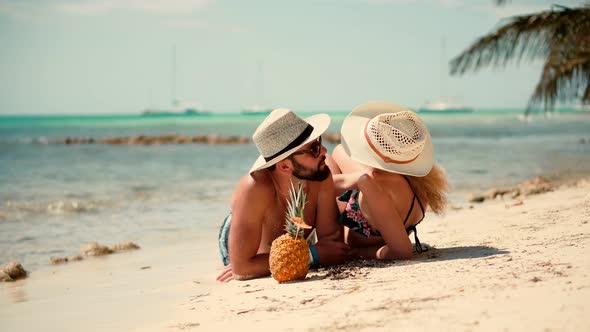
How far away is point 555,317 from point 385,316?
0.72 meters

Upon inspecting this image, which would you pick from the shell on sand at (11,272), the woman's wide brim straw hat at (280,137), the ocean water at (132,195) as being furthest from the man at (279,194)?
the ocean water at (132,195)

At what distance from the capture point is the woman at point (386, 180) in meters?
4.11

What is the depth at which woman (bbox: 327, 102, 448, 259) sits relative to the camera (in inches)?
162

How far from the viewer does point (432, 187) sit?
14.5 ft

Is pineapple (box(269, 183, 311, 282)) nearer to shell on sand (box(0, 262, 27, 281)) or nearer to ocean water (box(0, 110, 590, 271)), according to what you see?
shell on sand (box(0, 262, 27, 281))

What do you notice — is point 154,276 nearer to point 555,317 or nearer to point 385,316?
point 385,316

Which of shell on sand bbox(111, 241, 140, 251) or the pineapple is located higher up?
the pineapple

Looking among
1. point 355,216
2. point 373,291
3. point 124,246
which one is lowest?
point 124,246

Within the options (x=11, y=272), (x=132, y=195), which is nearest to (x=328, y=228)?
(x=11, y=272)

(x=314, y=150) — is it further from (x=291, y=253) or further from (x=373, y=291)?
(x=373, y=291)

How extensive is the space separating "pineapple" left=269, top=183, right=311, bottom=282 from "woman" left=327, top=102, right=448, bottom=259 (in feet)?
1.70

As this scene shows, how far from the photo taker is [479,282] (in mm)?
3252

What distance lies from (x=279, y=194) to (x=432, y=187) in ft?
3.47

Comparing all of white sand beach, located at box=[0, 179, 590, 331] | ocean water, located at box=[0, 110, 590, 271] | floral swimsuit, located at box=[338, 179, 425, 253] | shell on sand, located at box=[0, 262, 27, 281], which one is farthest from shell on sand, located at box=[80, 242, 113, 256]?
floral swimsuit, located at box=[338, 179, 425, 253]
